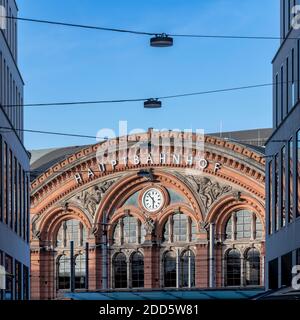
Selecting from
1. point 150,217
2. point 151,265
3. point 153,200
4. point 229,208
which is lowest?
point 151,265

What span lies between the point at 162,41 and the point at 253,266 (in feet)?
141

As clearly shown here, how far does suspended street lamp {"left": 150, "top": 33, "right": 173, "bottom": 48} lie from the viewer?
2641cm

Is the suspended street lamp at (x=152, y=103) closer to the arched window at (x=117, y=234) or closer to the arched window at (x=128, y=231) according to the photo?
the arched window at (x=128, y=231)

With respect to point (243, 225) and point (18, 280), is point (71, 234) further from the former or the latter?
point (18, 280)

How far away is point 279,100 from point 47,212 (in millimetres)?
37527

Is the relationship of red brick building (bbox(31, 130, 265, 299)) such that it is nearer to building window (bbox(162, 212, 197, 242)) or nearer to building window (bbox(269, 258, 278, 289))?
building window (bbox(162, 212, 197, 242))

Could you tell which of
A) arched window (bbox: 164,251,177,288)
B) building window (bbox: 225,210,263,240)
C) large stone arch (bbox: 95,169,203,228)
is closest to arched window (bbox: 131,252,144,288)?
arched window (bbox: 164,251,177,288)

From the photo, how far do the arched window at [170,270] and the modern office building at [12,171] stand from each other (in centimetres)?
2565

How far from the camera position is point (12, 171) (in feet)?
127

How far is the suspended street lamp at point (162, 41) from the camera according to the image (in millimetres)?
26406

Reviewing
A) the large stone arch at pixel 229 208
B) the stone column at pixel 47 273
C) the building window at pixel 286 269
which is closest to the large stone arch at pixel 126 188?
the large stone arch at pixel 229 208

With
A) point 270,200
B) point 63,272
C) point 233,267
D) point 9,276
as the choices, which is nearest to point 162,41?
point 9,276

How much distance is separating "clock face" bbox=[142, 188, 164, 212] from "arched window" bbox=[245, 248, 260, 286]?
276 inches
